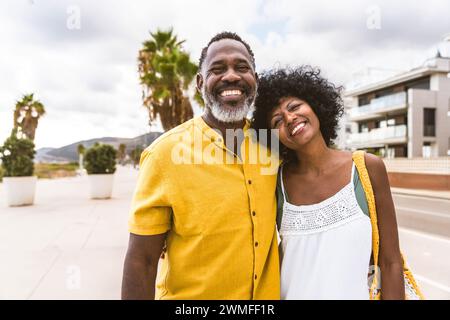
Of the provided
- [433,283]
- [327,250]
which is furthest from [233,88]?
[433,283]

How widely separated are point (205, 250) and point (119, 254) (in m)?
4.09

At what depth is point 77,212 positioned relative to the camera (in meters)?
9.39

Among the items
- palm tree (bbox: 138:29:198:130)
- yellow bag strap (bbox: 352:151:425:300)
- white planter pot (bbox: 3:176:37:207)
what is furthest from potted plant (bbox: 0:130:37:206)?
yellow bag strap (bbox: 352:151:425:300)

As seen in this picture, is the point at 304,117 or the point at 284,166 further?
the point at 284,166

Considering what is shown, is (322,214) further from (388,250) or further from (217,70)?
(217,70)

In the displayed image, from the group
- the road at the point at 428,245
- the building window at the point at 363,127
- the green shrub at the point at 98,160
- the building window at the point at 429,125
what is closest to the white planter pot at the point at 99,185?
the green shrub at the point at 98,160

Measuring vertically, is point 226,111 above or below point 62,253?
above

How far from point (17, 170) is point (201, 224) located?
11030 millimetres

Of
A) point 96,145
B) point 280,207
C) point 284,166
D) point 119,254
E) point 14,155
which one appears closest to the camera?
point 280,207

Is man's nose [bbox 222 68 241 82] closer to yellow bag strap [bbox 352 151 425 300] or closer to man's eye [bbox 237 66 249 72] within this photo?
man's eye [bbox 237 66 249 72]

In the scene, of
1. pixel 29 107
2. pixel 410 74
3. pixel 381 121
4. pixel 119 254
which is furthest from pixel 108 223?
pixel 29 107

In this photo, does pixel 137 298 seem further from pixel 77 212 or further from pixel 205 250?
pixel 77 212

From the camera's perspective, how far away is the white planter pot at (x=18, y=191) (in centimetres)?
1075

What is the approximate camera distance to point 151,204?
1537 millimetres
